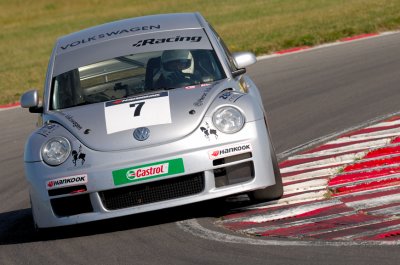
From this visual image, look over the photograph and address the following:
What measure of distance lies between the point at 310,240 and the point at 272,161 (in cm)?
103

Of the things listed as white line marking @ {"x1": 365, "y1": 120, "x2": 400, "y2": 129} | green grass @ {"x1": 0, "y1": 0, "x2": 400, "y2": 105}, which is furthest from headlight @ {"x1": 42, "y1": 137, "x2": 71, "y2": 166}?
green grass @ {"x1": 0, "y1": 0, "x2": 400, "y2": 105}

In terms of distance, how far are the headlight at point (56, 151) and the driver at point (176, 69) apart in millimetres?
1120

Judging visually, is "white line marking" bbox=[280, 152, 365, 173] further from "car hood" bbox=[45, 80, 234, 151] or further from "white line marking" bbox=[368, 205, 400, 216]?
"white line marking" bbox=[368, 205, 400, 216]

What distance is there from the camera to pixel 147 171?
692cm

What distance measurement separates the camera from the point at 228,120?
713cm

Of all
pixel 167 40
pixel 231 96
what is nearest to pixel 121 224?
pixel 231 96

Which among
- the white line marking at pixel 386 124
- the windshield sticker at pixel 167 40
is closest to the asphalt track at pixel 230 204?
the white line marking at pixel 386 124

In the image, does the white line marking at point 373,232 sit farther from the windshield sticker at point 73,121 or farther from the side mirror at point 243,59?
the side mirror at point 243,59

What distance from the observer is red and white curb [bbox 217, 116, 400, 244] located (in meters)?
6.43

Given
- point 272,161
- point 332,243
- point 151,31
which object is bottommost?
point 332,243

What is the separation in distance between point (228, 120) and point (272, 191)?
1.94 ft

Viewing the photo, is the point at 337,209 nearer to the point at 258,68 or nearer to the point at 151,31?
the point at 151,31

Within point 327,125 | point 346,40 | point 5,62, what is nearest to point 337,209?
point 327,125

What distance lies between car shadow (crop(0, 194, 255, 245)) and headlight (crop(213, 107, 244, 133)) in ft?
2.11
